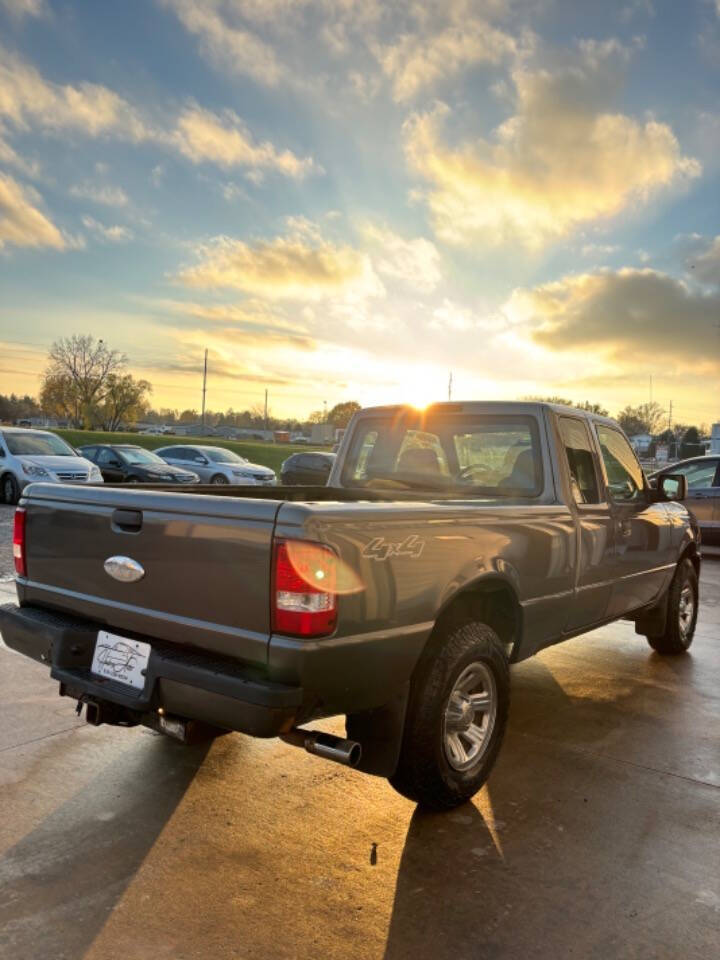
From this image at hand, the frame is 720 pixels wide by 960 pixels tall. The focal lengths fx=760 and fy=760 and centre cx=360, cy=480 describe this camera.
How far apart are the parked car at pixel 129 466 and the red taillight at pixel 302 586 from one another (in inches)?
733

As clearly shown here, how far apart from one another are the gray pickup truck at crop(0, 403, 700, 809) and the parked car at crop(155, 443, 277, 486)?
65.3ft

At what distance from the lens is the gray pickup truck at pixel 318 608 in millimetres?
2568

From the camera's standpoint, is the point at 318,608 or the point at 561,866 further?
the point at 561,866

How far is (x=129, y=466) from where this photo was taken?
68.4 ft

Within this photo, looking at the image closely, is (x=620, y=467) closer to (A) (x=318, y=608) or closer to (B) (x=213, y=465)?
(A) (x=318, y=608)

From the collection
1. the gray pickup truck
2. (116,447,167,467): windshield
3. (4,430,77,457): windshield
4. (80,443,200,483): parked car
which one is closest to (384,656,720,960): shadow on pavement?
the gray pickup truck

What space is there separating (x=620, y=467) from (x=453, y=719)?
2608 millimetres

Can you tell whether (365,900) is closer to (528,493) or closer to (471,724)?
(471,724)

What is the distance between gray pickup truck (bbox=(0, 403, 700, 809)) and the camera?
Answer: 2568 mm

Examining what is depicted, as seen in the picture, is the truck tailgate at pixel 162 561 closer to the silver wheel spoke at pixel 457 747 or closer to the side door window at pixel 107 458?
the silver wheel spoke at pixel 457 747

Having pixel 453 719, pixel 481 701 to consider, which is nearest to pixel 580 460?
pixel 481 701

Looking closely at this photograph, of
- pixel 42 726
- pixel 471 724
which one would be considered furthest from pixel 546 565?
pixel 42 726

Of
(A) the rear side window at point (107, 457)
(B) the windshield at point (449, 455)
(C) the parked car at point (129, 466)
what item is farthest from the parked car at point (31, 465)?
(B) the windshield at point (449, 455)

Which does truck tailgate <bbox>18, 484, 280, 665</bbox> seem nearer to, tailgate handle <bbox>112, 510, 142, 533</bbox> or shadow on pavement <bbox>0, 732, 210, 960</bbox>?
tailgate handle <bbox>112, 510, 142, 533</bbox>
